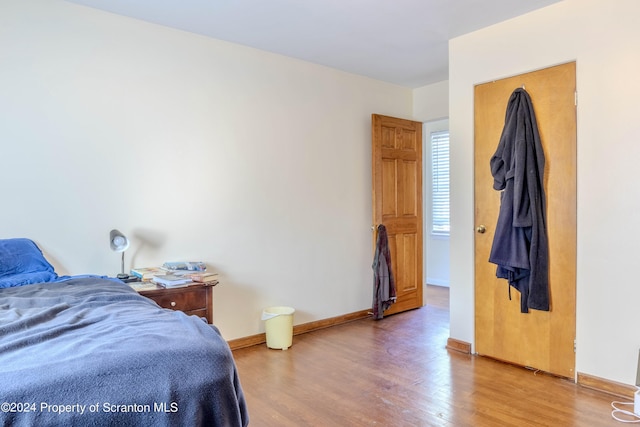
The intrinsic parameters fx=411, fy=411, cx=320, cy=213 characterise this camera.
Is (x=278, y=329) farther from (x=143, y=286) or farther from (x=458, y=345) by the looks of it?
(x=458, y=345)

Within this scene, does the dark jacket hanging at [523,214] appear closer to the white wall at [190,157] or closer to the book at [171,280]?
the white wall at [190,157]

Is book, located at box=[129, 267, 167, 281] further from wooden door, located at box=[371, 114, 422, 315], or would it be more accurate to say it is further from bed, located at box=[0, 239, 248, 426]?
wooden door, located at box=[371, 114, 422, 315]

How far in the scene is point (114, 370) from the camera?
3.46ft

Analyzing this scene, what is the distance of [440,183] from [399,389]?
4.05 meters

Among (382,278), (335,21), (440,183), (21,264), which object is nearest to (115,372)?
(21,264)

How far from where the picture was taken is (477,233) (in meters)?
3.23

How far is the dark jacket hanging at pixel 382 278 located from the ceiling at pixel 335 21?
1760mm

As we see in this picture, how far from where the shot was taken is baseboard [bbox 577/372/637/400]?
2.46 meters

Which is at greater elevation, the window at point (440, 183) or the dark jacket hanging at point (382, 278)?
the window at point (440, 183)

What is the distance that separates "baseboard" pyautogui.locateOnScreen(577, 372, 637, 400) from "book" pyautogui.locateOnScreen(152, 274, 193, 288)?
2594 mm

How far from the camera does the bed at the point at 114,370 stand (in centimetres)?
96

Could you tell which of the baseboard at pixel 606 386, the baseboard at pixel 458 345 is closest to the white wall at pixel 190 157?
the baseboard at pixel 458 345

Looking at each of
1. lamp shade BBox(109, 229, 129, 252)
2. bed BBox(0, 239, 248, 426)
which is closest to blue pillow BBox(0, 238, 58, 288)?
lamp shade BBox(109, 229, 129, 252)

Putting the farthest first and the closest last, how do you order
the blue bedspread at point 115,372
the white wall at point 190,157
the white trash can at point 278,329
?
the white trash can at point 278,329 → the white wall at point 190,157 → the blue bedspread at point 115,372
